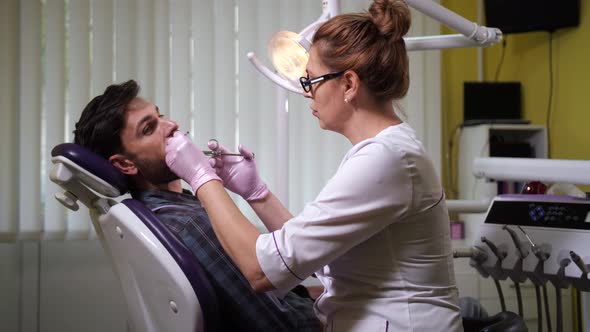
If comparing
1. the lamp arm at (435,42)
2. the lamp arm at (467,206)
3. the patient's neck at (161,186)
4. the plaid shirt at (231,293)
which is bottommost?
the plaid shirt at (231,293)

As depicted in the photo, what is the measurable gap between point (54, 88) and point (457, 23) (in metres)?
1.94

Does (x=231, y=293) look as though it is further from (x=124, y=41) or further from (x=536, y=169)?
(x=124, y=41)

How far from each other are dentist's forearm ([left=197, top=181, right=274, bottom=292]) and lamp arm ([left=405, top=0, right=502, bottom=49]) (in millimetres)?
689

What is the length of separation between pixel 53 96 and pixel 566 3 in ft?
7.90

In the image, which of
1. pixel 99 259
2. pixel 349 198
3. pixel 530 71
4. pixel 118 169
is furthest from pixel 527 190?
pixel 99 259

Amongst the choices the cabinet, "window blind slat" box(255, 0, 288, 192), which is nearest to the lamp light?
the cabinet

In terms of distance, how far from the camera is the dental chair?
44.1 inches

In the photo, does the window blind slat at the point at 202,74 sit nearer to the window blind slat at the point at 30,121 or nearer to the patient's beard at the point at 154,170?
the window blind slat at the point at 30,121

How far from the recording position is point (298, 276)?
1069 millimetres

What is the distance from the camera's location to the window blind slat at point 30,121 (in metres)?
2.70

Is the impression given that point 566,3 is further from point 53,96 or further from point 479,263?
point 53,96

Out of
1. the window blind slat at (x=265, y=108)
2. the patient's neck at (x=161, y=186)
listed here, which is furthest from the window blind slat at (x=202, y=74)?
the patient's neck at (x=161, y=186)

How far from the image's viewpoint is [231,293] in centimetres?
125

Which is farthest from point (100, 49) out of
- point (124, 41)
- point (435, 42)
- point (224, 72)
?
point (435, 42)
